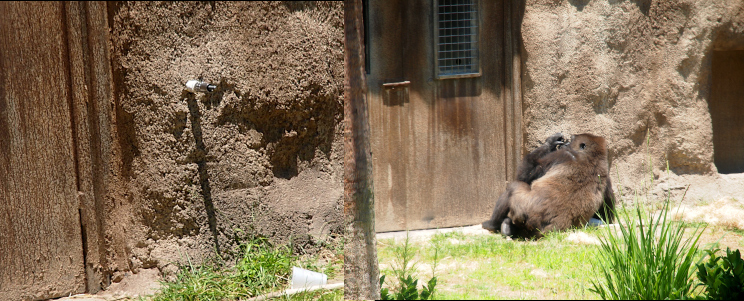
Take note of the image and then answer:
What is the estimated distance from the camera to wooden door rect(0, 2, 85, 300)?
371 cm

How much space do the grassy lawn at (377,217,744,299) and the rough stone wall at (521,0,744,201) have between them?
116 centimetres

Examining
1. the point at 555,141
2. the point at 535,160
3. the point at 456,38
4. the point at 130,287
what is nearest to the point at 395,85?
the point at 456,38

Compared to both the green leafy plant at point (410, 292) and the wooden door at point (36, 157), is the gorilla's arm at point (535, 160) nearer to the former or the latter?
the green leafy plant at point (410, 292)

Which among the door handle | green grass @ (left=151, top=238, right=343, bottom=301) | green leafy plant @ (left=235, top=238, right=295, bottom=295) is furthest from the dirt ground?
the door handle

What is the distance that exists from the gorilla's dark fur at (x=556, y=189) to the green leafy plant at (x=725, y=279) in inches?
67.9

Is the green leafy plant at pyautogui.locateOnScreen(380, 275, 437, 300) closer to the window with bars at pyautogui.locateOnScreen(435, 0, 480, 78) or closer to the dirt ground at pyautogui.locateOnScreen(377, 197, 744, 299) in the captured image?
the dirt ground at pyautogui.locateOnScreen(377, 197, 744, 299)

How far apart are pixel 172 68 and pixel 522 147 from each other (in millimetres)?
3544

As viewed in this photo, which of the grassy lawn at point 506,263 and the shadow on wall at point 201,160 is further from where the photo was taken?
the shadow on wall at point 201,160

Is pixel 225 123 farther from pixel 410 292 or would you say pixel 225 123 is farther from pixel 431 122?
pixel 431 122

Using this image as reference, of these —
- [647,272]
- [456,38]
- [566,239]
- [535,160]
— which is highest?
[456,38]

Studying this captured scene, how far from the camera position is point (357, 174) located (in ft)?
11.3

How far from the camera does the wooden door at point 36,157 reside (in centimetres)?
371

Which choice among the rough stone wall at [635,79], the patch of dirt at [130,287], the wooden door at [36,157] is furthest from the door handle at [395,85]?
the wooden door at [36,157]

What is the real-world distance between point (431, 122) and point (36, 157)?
3410 mm
